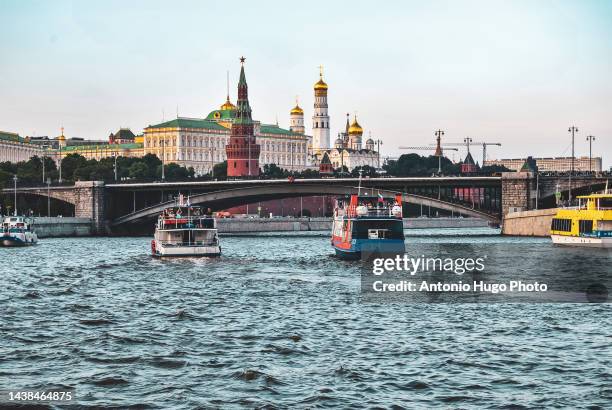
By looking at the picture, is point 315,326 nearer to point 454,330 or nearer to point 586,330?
point 454,330

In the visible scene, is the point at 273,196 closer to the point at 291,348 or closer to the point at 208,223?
the point at 208,223

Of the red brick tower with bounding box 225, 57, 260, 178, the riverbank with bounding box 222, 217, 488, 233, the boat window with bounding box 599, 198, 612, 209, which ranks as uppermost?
the red brick tower with bounding box 225, 57, 260, 178

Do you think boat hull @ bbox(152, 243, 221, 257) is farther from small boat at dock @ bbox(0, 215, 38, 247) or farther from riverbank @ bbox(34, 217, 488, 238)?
riverbank @ bbox(34, 217, 488, 238)

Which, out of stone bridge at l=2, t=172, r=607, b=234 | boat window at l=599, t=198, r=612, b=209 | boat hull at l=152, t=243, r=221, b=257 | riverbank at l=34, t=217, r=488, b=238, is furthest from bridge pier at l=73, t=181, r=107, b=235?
boat window at l=599, t=198, r=612, b=209

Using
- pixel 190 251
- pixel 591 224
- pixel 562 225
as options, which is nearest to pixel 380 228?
pixel 190 251

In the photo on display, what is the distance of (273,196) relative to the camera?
12719cm

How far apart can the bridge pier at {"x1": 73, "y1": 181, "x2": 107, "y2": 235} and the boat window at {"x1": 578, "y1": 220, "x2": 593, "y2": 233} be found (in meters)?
65.5

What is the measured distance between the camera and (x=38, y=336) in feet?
115

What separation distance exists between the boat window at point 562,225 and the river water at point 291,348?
36.3 m

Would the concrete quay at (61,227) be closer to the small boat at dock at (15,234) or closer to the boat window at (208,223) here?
the small boat at dock at (15,234)

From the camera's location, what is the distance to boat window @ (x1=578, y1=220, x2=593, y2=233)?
81.6 m

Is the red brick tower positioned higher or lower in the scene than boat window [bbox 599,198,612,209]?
higher

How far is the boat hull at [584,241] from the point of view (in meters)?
80.0

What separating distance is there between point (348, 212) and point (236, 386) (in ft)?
141
